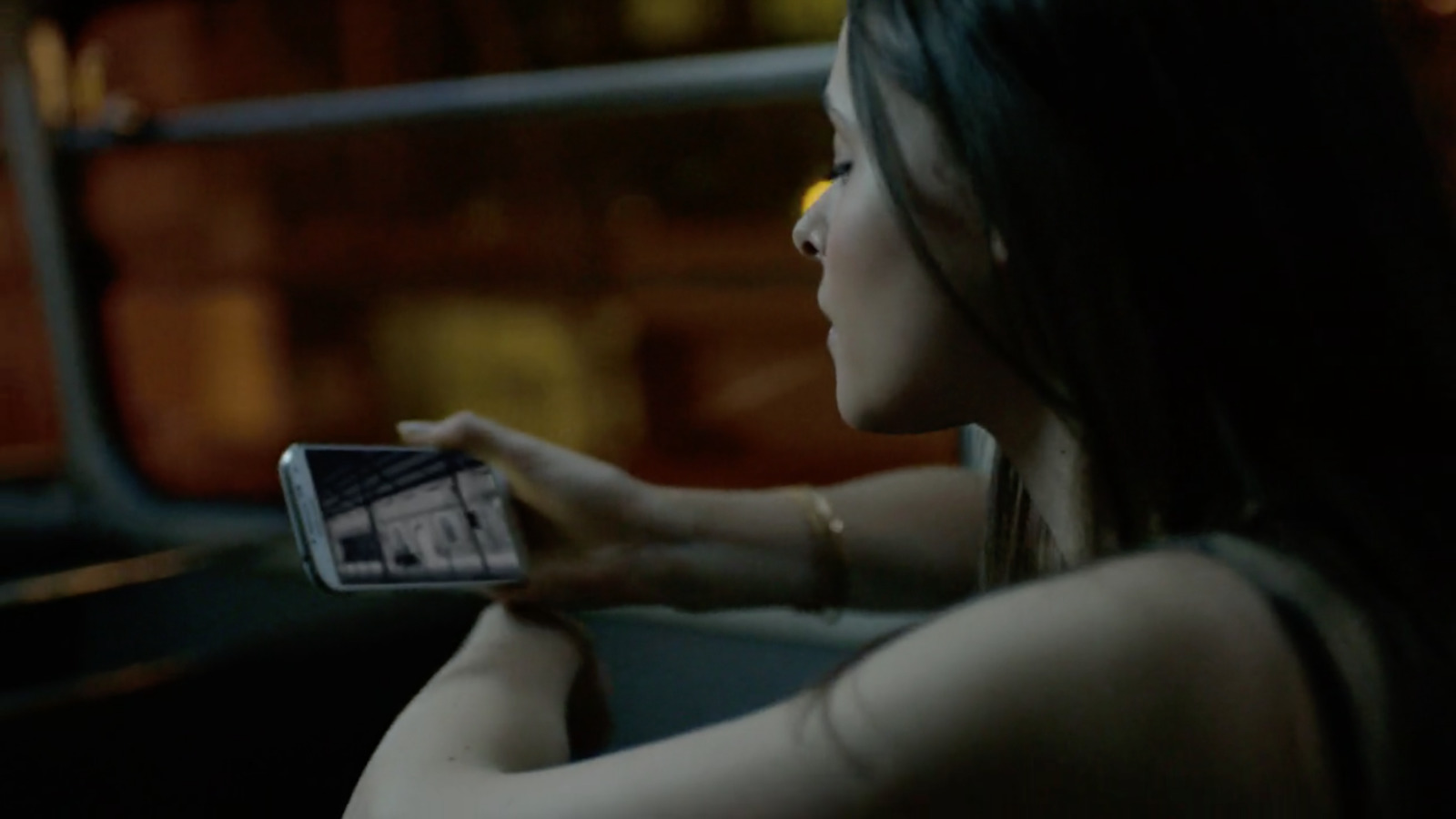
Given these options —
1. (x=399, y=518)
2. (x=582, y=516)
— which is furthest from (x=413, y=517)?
(x=582, y=516)

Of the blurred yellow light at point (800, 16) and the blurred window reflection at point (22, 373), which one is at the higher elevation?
the blurred yellow light at point (800, 16)

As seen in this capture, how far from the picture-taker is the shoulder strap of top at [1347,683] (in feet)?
1.69

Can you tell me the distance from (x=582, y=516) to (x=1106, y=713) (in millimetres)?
531

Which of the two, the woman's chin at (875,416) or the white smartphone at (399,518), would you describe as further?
the white smartphone at (399,518)

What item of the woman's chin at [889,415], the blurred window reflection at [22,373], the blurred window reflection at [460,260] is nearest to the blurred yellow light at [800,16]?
the blurred window reflection at [460,260]

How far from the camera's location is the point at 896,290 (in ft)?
2.21

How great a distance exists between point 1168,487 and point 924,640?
6.4 inches

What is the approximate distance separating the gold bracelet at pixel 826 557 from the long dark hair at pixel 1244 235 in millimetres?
440

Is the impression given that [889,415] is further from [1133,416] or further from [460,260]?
[460,260]

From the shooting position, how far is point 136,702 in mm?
1888

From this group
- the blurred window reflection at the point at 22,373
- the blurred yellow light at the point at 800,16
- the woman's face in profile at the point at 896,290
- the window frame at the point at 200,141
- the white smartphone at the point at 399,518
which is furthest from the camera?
the blurred window reflection at the point at 22,373

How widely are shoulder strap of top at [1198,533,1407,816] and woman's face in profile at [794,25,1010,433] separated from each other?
7.9 inches

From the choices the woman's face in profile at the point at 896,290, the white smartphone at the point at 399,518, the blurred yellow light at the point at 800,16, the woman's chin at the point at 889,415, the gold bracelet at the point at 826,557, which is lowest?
the gold bracelet at the point at 826,557

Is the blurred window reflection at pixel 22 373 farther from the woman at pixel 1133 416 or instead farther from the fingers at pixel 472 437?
the woman at pixel 1133 416
